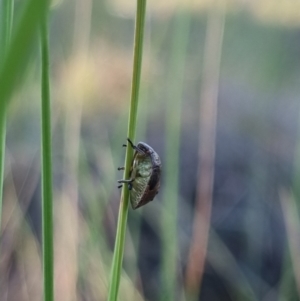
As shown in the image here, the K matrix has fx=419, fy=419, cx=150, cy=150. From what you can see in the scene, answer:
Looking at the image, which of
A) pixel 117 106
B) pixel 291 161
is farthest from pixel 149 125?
pixel 291 161

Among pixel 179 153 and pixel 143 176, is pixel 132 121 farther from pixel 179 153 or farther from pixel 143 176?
pixel 179 153

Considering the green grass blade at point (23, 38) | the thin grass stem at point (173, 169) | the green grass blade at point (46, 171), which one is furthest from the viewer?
the thin grass stem at point (173, 169)

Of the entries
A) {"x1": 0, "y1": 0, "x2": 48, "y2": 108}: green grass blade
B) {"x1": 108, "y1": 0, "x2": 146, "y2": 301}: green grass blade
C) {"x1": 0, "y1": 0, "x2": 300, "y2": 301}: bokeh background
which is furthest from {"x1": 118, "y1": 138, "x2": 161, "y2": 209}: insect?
{"x1": 0, "y1": 0, "x2": 300, "y2": 301}: bokeh background

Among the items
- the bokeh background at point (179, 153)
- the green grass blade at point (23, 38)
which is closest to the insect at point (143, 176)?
the green grass blade at point (23, 38)

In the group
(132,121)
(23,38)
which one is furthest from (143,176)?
(23,38)

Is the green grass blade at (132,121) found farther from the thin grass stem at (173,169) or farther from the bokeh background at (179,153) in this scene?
the bokeh background at (179,153)

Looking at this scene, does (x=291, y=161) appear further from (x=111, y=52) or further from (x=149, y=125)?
(x=111, y=52)
